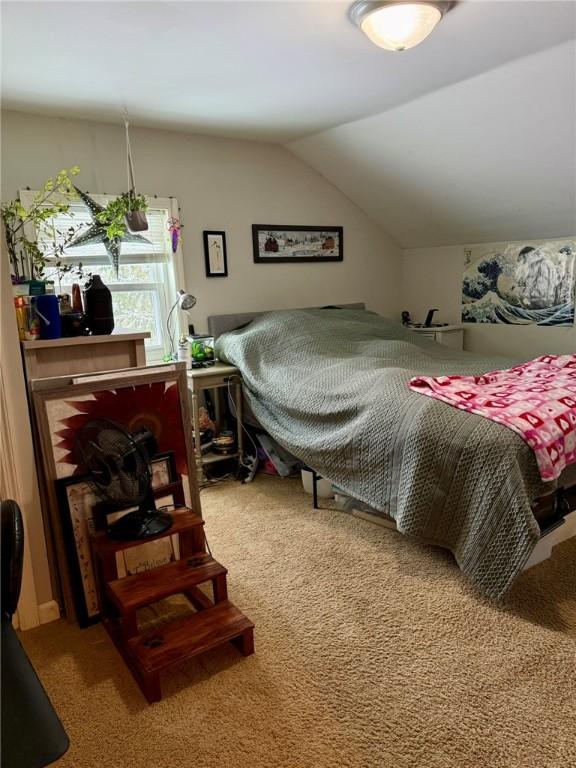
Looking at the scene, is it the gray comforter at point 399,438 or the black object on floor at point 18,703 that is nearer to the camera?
the black object on floor at point 18,703

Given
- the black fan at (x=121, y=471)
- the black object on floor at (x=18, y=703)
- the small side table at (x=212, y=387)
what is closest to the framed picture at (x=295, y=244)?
the small side table at (x=212, y=387)

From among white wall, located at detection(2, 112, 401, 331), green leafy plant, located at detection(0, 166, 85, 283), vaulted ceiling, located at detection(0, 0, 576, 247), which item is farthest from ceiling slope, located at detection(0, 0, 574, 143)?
green leafy plant, located at detection(0, 166, 85, 283)

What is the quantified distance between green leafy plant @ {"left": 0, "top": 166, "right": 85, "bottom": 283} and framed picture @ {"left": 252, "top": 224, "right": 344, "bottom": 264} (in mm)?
1375

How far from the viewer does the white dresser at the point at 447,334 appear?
14.3 feet

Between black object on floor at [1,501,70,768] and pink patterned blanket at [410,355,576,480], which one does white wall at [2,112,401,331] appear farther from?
black object on floor at [1,501,70,768]

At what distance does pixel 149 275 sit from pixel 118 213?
2.97ft

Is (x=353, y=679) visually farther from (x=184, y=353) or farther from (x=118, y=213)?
(x=118, y=213)

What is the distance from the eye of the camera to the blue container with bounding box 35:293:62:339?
1964mm

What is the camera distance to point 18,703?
87 cm

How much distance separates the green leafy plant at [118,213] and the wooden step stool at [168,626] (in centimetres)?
147

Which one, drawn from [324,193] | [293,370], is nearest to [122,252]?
[293,370]

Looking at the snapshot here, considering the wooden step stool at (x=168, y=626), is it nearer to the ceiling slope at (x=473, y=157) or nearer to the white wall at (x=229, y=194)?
the white wall at (x=229, y=194)

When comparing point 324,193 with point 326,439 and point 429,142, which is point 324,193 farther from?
point 326,439

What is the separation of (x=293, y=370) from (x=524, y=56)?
1.97 metres
